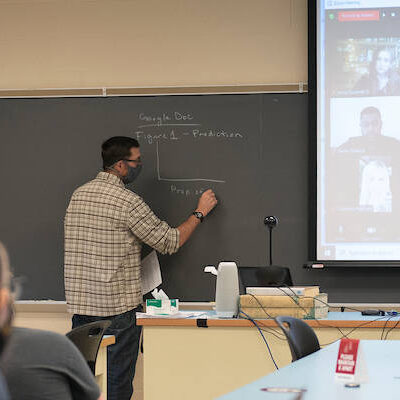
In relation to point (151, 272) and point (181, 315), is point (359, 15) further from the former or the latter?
point (181, 315)

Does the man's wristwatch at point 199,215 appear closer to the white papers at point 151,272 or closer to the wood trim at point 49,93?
the white papers at point 151,272

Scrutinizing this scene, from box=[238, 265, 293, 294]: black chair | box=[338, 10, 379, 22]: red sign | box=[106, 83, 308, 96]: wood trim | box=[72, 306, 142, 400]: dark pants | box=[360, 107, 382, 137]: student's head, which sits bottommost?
box=[72, 306, 142, 400]: dark pants

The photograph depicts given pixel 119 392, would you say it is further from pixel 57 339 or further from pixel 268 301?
pixel 57 339

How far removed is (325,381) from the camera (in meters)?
2.39

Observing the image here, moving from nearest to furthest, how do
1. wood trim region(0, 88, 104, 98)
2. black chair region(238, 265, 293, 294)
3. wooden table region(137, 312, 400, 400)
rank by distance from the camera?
wooden table region(137, 312, 400, 400)
black chair region(238, 265, 293, 294)
wood trim region(0, 88, 104, 98)

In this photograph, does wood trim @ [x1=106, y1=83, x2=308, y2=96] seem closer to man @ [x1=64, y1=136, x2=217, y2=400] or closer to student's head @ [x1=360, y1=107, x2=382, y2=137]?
student's head @ [x1=360, y1=107, x2=382, y2=137]

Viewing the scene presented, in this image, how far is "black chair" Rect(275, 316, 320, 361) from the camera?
117 inches

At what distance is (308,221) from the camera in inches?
198

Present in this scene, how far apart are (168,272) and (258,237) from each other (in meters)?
0.64

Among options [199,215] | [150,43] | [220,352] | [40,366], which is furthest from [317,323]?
[40,366]

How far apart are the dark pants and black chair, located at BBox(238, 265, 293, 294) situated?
71 centimetres

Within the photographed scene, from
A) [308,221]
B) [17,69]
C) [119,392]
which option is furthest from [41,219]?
[308,221]

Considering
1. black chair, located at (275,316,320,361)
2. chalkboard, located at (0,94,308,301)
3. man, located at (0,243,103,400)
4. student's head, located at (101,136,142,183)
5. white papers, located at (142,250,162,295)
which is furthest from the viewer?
chalkboard, located at (0,94,308,301)

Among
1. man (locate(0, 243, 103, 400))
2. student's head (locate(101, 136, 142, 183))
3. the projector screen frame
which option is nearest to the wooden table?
the projector screen frame
